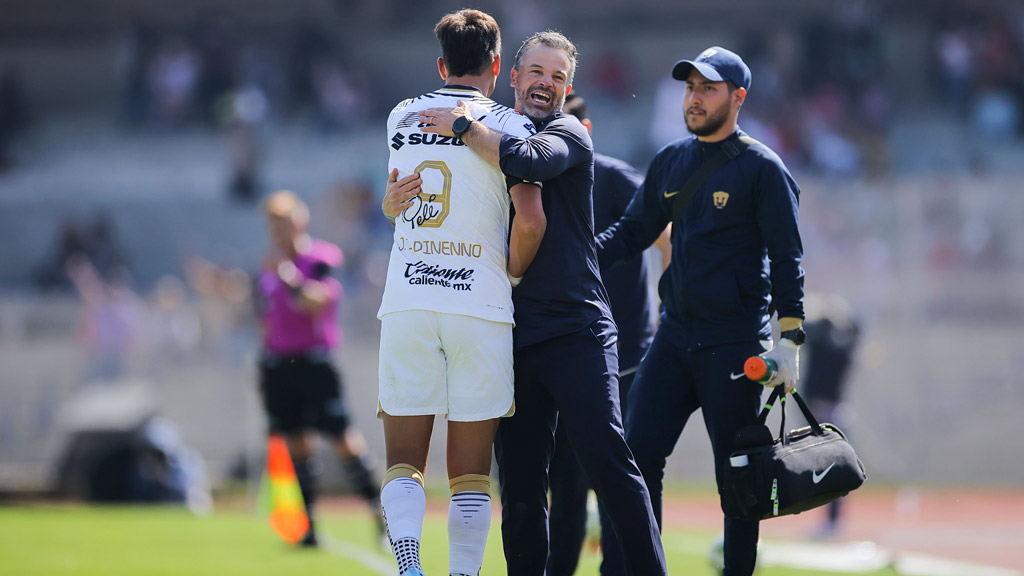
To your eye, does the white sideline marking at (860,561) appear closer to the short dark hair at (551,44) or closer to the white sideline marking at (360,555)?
the white sideline marking at (360,555)

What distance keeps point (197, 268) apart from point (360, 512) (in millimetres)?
5239

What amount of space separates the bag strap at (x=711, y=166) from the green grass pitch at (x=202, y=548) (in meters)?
3.01

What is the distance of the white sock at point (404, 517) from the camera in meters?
4.53

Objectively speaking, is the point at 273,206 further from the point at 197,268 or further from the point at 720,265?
the point at 197,268

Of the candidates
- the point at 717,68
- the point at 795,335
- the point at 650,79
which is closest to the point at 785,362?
the point at 795,335

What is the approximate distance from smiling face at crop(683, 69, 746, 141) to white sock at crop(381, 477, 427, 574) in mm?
1903

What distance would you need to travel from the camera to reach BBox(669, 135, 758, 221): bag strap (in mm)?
5203

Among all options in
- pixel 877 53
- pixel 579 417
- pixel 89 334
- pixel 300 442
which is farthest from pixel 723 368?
pixel 877 53

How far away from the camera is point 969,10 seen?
24.2 m

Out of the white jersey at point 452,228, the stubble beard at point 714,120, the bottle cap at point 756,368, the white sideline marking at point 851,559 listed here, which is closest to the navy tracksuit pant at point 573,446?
the white jersey at point 452,228

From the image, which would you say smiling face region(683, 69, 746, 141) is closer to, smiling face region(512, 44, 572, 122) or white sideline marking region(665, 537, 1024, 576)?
smiling face region(512, 44, 572, 122)

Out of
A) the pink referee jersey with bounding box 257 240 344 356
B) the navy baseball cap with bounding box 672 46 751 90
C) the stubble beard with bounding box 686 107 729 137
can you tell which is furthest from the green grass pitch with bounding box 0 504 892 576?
the navy baseball cap with bounding box 672 46 751 90

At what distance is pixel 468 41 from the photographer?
4.71 m

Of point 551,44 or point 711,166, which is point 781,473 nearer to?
point 711,166
